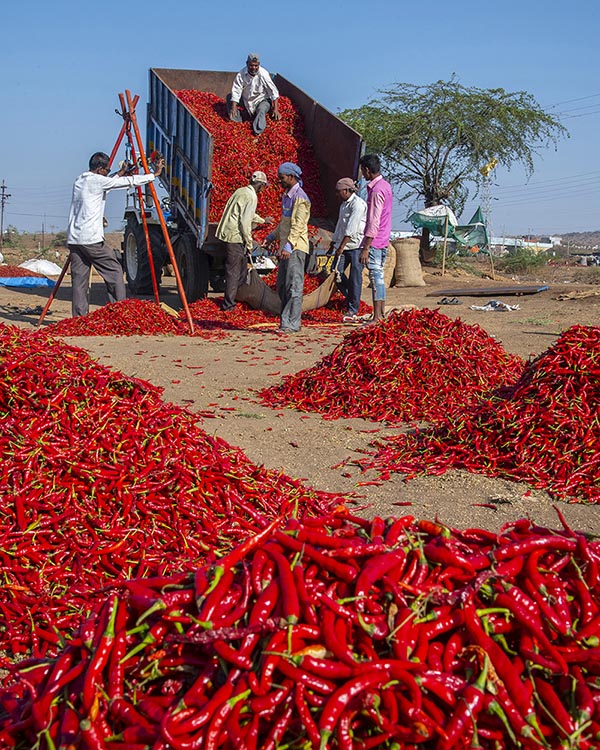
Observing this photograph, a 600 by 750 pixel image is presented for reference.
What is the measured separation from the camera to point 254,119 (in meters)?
14.0

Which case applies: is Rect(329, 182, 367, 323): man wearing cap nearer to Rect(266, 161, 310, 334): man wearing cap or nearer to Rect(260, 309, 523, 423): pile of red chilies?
Rect(266, 161, 310, 334): man wearing cap

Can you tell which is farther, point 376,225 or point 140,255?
point 140,255

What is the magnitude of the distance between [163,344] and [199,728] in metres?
Result: 8.89

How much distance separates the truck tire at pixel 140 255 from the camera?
1494 centimetres

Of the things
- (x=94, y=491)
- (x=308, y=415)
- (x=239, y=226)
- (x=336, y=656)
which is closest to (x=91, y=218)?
(x=239, y=226)

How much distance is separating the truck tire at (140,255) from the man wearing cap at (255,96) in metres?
2.76

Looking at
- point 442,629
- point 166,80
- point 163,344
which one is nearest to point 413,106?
point 166,80

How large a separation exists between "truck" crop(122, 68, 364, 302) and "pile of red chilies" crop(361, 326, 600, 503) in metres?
7.67

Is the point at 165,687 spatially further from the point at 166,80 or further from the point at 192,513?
the point at 166,80

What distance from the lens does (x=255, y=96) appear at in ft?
45.7

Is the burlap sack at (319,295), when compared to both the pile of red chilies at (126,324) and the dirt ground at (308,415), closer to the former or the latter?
the dirt ground at (308,415)

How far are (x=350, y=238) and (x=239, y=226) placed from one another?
1.79m

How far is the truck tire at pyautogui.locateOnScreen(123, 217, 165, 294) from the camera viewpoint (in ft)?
49.0

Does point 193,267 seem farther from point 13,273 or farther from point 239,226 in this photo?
point 13,273
